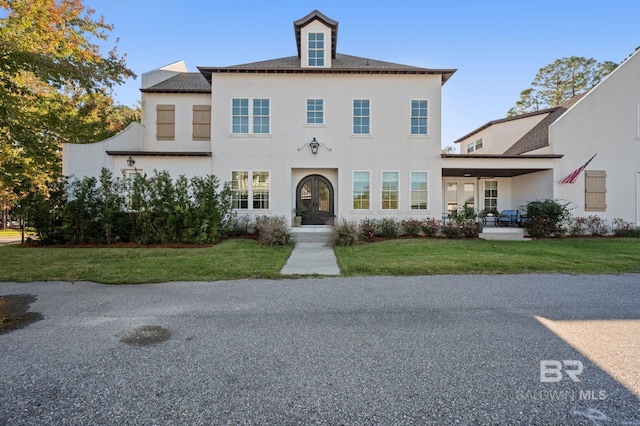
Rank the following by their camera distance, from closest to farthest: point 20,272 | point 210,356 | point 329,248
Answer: point 210,356
point 20,272
point 329,248

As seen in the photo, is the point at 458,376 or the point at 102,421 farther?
the point at 458,376

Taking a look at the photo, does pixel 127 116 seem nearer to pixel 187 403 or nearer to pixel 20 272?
pixel 20 272

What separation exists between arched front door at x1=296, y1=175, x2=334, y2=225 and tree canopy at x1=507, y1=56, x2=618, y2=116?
28372mm

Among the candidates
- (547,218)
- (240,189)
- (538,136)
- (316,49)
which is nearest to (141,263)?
(240,189)

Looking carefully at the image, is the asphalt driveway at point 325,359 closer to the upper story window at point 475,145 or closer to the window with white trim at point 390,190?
the window with white trim at point 390,190

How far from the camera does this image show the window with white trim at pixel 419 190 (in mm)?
13430

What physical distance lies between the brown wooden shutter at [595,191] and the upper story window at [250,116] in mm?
14389

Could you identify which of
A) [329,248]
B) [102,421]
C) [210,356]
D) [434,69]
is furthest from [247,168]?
[102,421]

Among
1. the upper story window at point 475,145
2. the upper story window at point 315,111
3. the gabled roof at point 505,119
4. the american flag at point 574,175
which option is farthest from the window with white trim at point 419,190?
the upper story window at point 475,145

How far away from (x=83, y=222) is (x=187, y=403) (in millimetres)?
11147

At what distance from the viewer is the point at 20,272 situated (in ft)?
→ 22.1

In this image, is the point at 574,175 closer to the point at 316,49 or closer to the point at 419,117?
the point at 419,117

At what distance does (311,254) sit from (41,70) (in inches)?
393

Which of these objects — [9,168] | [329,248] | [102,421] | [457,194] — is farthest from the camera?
[457,194]
